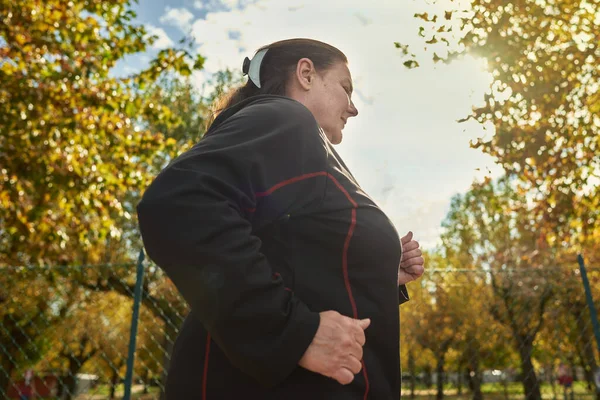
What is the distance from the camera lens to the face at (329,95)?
172 cm

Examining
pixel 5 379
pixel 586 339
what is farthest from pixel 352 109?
pixel 586 339

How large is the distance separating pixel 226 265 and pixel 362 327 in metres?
0.35

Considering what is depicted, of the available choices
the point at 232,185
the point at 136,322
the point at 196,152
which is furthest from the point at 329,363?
the point at 136,322

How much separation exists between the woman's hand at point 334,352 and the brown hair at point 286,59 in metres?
0.86


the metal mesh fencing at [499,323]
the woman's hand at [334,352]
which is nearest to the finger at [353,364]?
the woman's hand at [334,352]

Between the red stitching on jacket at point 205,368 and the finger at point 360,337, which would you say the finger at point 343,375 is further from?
the red stitching on jacket at point 205,368

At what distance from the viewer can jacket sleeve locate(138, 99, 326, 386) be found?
1.10 m

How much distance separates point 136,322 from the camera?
13.9ft

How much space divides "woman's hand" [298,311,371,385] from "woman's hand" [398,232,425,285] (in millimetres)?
697

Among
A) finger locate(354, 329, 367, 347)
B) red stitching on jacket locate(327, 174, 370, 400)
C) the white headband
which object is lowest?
finger locate(354, 329, 367, 347)

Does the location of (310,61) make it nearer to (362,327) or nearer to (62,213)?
(362,327)

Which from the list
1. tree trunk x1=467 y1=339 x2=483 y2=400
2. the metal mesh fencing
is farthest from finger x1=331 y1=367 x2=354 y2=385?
tree trunk x1=467 y1=339 x2=483 y2=400

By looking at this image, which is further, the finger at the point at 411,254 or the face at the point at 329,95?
the finger at the point at 411,254

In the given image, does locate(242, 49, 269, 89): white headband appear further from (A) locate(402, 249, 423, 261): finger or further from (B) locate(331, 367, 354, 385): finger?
(B) locate(331, 367, 354, 385): finger
